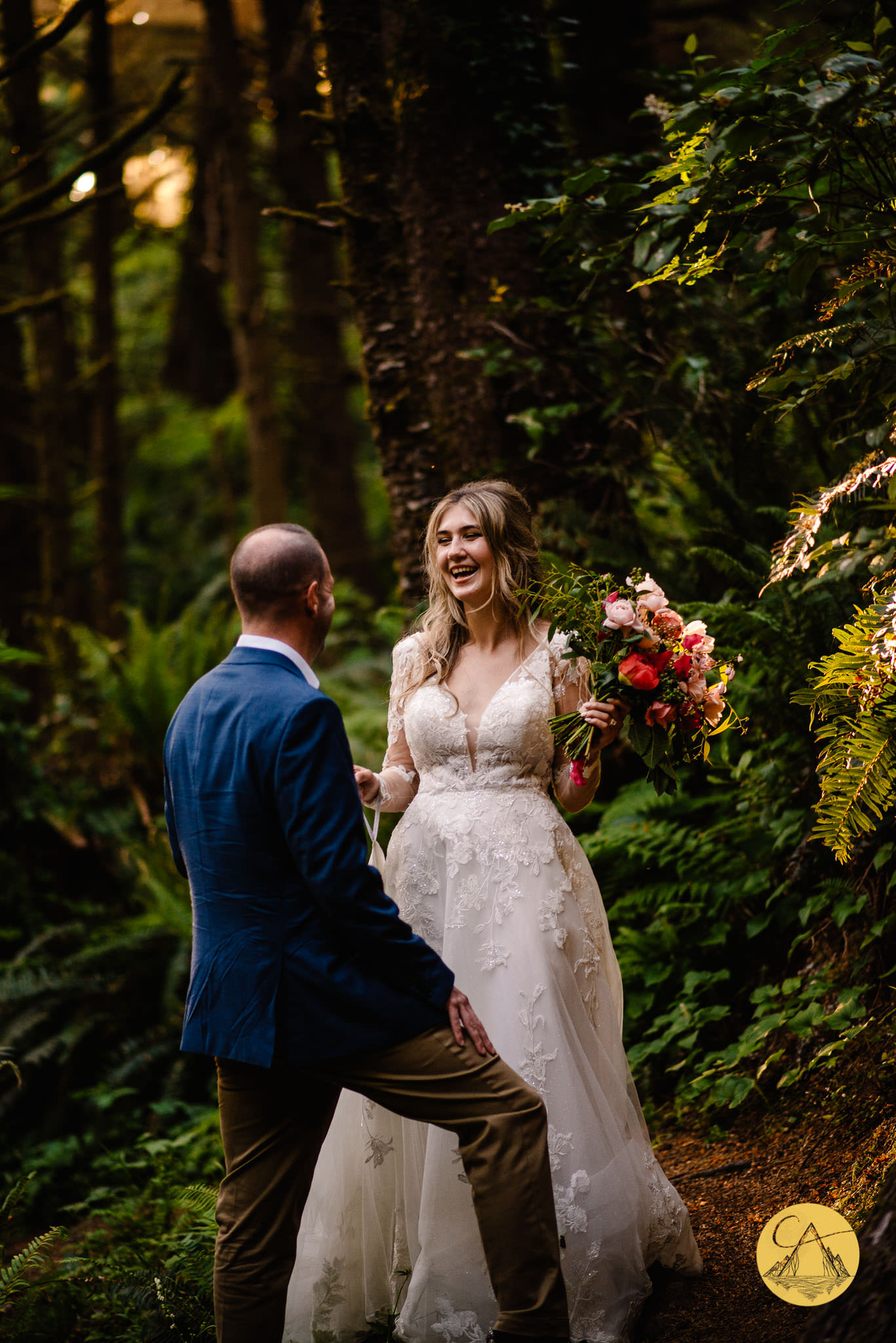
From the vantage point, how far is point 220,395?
64.5 ft

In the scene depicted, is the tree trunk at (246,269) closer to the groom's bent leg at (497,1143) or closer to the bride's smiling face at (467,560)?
the bride's smiling face at (467,560)

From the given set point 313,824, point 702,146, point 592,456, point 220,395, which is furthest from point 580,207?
point 220,395

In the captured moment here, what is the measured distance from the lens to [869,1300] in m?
2.09

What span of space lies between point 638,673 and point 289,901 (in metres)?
1.18

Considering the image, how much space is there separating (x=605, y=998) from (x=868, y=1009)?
1093 mm

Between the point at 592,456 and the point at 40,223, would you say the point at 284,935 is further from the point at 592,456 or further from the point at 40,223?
the point at 40,223

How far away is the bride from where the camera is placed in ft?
9.97

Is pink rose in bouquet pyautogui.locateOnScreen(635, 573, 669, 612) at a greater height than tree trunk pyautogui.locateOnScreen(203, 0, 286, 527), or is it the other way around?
tree trunk pyautogui.locateOnScreen(203, 0, 286, 527)

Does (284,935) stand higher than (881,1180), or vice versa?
(284,935)

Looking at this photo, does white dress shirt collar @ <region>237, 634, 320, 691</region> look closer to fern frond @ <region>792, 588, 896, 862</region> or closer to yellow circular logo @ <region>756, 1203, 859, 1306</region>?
fern frond @ <region>792, 588, 896, 862</region>

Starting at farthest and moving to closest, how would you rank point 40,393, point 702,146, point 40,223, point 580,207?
1. point 40,393
2. point 40,223
3. point 580,207
4. point 702,146

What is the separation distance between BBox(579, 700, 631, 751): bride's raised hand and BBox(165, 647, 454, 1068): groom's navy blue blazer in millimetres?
911

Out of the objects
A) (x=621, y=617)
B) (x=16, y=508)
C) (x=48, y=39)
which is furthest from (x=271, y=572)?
(x=16, y=508)

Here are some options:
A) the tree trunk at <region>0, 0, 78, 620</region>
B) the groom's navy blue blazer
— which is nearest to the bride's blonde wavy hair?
the groom's navy blue blazer
